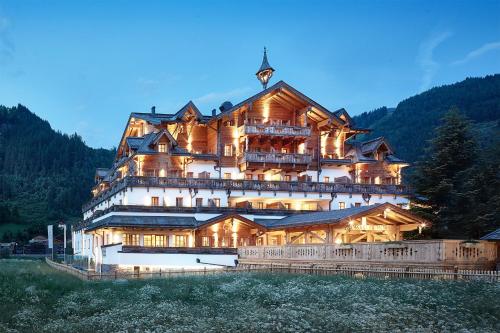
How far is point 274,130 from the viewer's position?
69188mm

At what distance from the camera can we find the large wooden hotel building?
185 ft

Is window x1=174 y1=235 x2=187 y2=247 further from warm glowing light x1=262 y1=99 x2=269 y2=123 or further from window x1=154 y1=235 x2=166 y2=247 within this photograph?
warm glowing light x1=262 y1=99 x2=269 y2=123

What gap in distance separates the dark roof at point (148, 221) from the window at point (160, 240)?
6.26 feet

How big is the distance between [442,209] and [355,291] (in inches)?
1136

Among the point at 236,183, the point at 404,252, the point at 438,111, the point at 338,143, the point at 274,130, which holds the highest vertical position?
the point at 438,111

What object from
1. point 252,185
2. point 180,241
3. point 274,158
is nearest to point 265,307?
point 180,241

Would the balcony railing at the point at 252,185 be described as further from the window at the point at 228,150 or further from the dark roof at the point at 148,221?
the window at the point at 228,150

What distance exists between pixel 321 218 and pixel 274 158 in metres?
18.7

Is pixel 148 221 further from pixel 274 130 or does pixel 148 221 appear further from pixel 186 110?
pixel 274 130

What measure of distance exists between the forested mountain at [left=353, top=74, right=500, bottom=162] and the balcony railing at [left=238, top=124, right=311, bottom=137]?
271 ft

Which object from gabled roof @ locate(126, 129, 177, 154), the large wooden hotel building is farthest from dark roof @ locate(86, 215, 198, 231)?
gabled roof @ locate(126, 129, 177, 154)

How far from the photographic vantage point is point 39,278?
39.6m

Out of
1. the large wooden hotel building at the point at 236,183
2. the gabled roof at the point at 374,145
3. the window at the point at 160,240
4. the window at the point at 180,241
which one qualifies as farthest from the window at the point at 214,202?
the gabled roof at the point at 374,145

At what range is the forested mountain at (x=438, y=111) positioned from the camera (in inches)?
6353
